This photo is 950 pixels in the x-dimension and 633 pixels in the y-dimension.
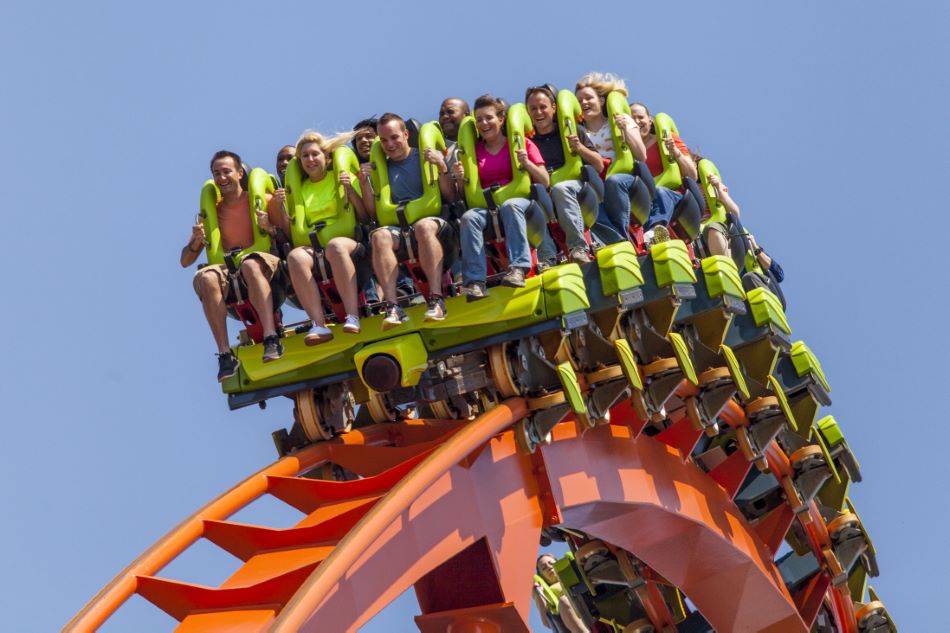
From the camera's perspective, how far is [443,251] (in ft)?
33.9

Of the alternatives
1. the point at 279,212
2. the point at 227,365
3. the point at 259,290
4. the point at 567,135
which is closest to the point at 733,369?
the point at 567,135

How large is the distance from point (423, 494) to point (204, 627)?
170 cm

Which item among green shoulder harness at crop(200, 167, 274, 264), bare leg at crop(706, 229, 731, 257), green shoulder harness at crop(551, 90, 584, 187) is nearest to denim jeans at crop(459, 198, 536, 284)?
green shoulder harness at crop(551, 90, 584, 187)

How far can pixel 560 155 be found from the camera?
1080 centimetres

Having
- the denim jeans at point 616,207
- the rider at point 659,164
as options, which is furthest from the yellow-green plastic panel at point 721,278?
the rider at point 659,164

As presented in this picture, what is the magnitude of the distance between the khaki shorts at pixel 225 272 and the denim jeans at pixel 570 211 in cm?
→ 171

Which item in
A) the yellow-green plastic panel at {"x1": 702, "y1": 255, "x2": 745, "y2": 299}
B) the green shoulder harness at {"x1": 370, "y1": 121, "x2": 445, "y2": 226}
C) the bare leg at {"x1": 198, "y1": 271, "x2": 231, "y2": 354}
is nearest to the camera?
the bare leg at {"x1": 198, "y1": 271, "x2": 231, "y2": 354}

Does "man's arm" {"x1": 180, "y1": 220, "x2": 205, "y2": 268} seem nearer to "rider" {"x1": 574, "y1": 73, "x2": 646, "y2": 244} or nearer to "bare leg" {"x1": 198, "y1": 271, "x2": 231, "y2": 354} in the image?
"bare leg" {"x1": 198, "y1": 271, "x2": 231, "y2": 354}

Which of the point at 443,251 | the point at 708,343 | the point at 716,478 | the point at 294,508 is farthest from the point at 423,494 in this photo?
the point at 716,478

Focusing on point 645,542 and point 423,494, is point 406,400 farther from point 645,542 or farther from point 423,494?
point 645,542

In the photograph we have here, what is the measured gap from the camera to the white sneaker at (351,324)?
10.00 metres

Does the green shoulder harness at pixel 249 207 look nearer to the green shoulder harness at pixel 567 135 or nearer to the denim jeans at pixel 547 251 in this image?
the denim jeans at pixel 547 251

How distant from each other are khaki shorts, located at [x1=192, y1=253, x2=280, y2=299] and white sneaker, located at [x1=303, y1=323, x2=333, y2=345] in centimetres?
45

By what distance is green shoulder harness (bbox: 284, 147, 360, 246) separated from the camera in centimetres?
1055
